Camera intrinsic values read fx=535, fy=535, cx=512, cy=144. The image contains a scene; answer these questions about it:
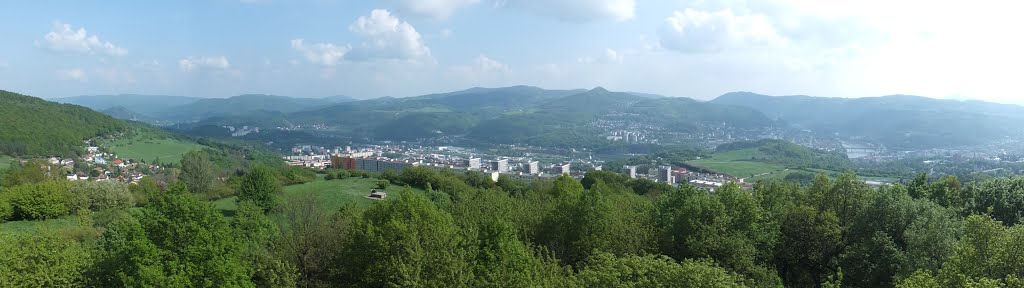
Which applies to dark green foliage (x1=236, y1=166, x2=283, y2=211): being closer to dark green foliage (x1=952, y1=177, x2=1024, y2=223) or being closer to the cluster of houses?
dark green foliage (x1=952, y1=177, x2=1024, y2=223)

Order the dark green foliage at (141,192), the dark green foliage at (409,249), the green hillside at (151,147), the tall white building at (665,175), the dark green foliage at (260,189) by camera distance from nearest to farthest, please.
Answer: the dark green foliage at (409,249) → the dark green foliage at (260,189) → the dark green foliage at (141,192) → the tall white building at (665,175) → the green hillside at (151,147)

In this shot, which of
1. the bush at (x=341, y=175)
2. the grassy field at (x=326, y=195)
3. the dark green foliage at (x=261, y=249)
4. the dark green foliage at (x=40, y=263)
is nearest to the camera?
the dark green foliage at (x=40, y=263)

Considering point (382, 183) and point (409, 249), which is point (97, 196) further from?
point (409, 249)

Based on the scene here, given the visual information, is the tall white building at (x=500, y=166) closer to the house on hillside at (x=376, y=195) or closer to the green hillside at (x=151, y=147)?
the green hillside at (x=151, y=147)

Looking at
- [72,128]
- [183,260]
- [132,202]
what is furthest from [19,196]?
[72,128]

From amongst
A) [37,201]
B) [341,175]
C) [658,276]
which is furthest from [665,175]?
[658,276]

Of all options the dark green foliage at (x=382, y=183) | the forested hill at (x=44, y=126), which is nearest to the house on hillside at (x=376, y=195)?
the dark green foliage at (x=382, y=183)

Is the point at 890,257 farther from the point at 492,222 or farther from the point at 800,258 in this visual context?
the point at 492,222
